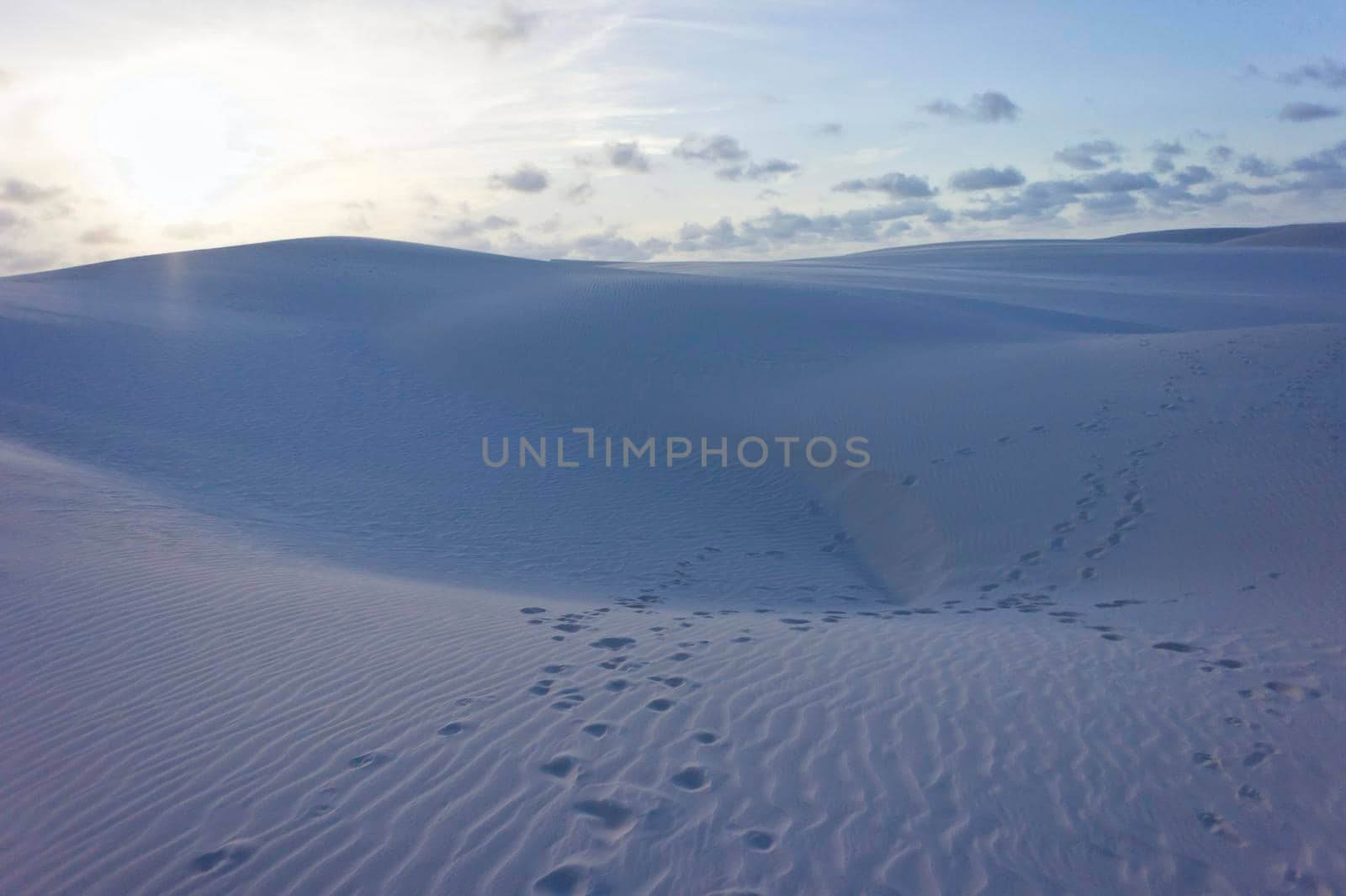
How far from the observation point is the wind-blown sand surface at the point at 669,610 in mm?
4715

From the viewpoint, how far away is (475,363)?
Result: 20.0 metres

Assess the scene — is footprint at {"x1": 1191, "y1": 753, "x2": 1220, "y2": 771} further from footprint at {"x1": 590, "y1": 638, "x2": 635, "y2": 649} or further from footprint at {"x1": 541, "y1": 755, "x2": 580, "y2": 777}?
footprint at {"x1": 590, "y1": 638, "x2": 635, "y2": 649}

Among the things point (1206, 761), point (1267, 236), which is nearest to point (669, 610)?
point (1206, 761)

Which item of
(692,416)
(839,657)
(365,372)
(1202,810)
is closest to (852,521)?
(692,416)

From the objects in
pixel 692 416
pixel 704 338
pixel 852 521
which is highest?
pixel 704 338

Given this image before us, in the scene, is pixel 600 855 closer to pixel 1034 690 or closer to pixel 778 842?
pixel 778 842

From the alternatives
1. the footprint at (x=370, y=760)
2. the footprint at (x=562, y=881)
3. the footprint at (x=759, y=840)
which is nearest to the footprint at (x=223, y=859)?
the footprint at (x=370, y=760)

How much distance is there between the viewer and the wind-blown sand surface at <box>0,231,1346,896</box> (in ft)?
15.5

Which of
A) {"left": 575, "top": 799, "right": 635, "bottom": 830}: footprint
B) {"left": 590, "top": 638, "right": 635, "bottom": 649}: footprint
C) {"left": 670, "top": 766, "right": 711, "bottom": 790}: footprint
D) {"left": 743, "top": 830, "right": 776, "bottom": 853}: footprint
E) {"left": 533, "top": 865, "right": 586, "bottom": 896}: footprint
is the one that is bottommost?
{"left": 590, "top": 638, "right": 635, "bottom": 649}: footprint

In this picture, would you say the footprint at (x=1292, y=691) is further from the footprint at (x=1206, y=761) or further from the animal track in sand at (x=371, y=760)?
the animal track in sand at (x=371, y=760)

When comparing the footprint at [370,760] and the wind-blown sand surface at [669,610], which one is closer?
the wind-blown sand surface at [669,610]

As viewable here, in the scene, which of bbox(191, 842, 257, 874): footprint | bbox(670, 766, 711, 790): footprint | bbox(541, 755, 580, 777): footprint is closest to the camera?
bbox(191, 842, 257, 874): footprint

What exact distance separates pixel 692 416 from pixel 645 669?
1030cm

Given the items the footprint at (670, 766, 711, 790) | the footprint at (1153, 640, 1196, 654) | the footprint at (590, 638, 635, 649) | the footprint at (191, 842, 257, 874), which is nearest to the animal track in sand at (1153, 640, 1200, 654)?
the footprint at (1153, 640, 1196, 654)
